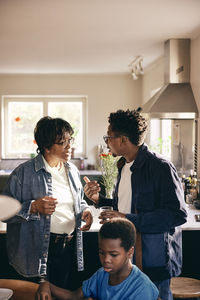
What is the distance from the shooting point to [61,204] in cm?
195

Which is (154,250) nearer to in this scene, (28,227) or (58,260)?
(58,260)

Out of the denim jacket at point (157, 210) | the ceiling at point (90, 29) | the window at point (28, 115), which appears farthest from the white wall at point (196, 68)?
the window at point (28, 115)

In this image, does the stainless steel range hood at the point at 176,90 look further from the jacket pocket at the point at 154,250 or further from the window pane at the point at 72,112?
the window pane at the point at 72,112

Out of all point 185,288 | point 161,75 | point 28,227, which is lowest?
point 185,288

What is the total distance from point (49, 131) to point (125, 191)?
52 centimetres

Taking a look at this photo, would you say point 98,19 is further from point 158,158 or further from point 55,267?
point 55,267

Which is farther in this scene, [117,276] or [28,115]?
[28,115]

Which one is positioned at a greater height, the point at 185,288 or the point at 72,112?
the point at 72,112

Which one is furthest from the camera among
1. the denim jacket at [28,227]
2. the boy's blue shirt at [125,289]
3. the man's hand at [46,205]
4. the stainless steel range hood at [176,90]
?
the stainless steel range hood at [176,90]

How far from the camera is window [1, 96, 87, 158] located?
704 centimetres

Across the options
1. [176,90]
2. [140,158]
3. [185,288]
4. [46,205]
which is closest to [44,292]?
[46,205]

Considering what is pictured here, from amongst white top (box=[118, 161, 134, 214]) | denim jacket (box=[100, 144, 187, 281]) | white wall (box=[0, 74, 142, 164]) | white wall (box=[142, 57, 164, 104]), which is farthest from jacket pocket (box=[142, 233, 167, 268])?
white wall (box=[0, 74, 142, 164])

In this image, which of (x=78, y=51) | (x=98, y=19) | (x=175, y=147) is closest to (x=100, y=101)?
(x=78, y=51)

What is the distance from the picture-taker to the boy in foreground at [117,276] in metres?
1.35
